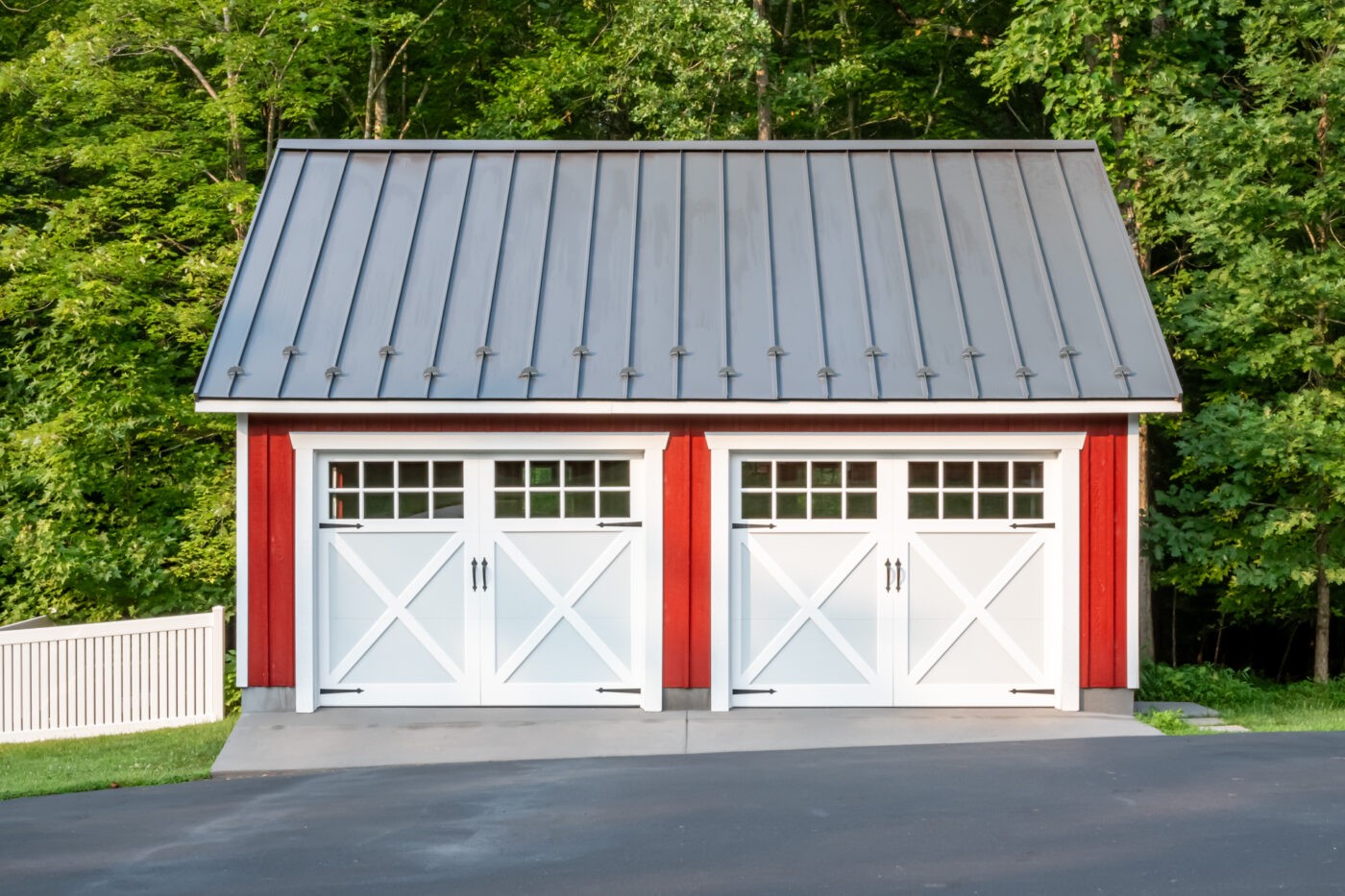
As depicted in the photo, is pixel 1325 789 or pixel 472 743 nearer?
pixel 1325 789

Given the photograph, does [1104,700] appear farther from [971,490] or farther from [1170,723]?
[971,490]

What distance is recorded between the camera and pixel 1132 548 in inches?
393

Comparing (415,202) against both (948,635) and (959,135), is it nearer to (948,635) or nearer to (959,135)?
(948,635)

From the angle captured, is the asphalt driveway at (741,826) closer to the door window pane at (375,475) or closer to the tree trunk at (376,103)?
the door window pane at (375,475)

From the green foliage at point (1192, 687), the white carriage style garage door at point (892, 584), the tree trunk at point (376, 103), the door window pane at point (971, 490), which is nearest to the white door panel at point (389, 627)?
the white carriage style garage door at point (892, 584)

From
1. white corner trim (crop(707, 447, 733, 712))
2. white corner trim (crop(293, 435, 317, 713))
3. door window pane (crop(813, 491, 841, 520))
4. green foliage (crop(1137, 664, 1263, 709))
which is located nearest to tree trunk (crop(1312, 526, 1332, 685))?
green foliage (crop(1137, 664, 1263, 709))

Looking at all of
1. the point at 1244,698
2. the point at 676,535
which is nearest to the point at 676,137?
the point at 676,535

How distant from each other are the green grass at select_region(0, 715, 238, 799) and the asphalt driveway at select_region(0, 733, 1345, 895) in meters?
0.25

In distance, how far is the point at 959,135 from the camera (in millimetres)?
19734

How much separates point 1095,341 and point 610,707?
4583 millimetres

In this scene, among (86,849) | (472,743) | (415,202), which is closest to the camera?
(86,849)

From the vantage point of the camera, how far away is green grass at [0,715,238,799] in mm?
8320

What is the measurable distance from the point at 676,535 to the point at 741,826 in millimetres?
3387

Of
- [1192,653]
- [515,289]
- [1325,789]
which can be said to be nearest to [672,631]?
[515,289]
